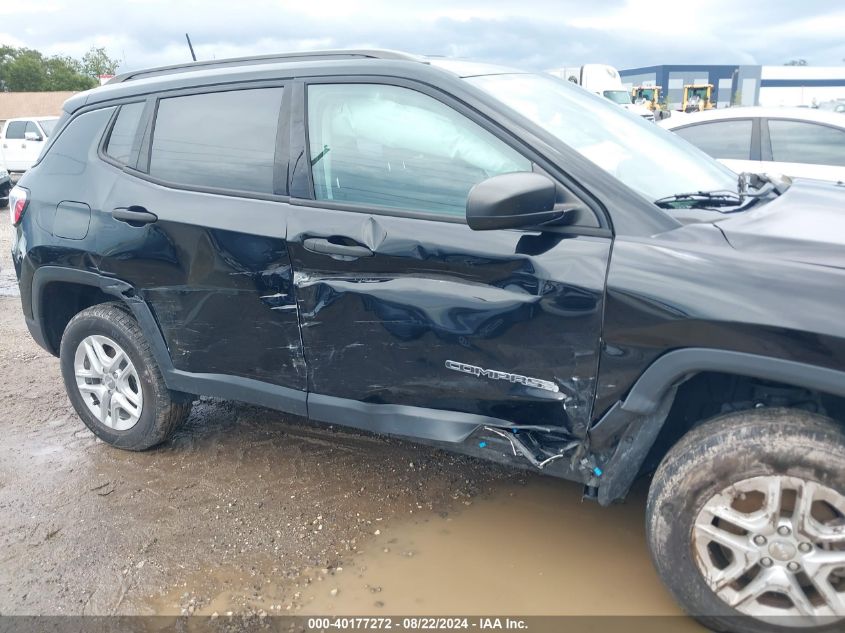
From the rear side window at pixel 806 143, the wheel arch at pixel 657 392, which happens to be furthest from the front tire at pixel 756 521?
the rear side window at pixel 806 143

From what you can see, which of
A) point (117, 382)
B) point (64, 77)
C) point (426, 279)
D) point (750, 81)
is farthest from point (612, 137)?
point (750, 81)

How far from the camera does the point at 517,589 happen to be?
2699 millimetres

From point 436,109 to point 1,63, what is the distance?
62.3 meters

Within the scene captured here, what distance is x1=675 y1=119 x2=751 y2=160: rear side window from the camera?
6898 millimetres

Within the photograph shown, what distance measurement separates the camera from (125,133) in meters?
3.54

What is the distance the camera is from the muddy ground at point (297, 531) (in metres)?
2.69

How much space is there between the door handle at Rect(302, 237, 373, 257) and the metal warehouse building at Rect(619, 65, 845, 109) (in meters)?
53.3

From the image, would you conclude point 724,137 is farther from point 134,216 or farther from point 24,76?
point 24,76

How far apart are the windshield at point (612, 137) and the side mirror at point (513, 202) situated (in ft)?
0.98

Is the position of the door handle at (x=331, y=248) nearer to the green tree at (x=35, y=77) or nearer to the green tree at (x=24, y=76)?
the green tree at (x=35, y=77)

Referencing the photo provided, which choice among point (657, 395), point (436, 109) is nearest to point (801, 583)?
point (657, 395)

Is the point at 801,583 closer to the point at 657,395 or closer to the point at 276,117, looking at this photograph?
the point at 657,395

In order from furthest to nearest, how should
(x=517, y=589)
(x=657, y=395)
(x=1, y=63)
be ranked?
1. (x=1, y=63)
2. (x=517, y=589)
3. (x=657, y=395)

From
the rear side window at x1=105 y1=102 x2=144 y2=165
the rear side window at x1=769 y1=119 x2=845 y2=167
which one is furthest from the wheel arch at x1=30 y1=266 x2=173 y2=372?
the rear side window at x1=769 y1=119 x2=845 y2=167
